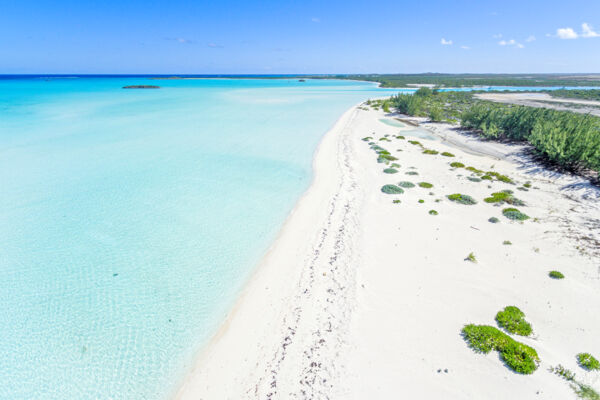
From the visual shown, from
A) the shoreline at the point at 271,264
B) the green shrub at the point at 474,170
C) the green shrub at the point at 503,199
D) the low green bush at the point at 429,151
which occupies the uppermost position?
the low green bush at the point at 429,151

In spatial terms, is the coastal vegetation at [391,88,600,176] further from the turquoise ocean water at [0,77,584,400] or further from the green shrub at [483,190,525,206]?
the turquoise ocean water at [0,77,584,400]

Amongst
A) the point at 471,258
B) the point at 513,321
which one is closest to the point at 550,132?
the point at 471,258

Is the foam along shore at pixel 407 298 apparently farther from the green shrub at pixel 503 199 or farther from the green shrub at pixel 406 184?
the green shrub at pixel 406 184

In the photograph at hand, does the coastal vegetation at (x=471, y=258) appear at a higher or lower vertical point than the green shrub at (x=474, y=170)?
lower

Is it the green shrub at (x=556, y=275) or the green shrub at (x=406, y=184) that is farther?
the green shrub at (x=406, y=184)

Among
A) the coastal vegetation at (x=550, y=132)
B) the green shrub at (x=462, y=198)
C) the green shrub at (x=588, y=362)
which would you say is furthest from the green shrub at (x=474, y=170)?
the green shrub at (x=588, y=362)

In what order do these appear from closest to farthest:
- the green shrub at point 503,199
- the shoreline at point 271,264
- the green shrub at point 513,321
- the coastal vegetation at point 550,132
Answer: the shoreline at point 271,264 → the green shrub at point 513,321 → the green shrub at point 503,199 → the coastal vegetation at point 550,132

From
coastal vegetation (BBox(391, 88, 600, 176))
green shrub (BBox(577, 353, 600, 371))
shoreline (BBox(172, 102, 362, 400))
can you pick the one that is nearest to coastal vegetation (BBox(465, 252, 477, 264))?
green shrub (BBox(577, 353, 600, 371))

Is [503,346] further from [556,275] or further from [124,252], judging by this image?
[124,252]
